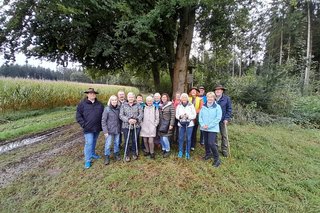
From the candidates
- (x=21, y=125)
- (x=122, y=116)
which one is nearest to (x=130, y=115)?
(x=122, y=116)

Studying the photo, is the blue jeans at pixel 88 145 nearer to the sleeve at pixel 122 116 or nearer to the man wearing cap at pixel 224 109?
the sleeve at pixel 122 116

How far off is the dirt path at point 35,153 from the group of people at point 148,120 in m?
1.41

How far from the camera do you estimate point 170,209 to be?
2947 millimetres

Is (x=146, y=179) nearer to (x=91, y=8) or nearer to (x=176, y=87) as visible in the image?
(x=176, y=87)

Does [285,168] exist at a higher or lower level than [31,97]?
lower

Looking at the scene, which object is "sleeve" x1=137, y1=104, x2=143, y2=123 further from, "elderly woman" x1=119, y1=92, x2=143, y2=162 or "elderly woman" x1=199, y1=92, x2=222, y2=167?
"elderly woman" x1=199, y1=92, x2=222, y2=167

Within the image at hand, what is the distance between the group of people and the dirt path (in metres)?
1.41

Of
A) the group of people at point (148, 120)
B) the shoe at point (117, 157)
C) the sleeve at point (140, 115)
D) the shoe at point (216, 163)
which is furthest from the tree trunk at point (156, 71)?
the shoe at point (216, 163)

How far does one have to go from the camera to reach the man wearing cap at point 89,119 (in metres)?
4.24

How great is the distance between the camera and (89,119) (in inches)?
167

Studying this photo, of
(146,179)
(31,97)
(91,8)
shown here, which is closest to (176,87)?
(91,8)

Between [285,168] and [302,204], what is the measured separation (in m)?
1.29

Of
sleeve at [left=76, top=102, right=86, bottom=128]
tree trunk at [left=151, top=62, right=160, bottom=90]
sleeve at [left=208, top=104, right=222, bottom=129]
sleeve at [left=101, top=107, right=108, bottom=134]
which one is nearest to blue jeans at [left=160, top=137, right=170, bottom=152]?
sleeve at [left=208, top=104, right=222, bottom=129]

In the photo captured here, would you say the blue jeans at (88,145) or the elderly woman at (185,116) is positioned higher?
the elderly woman at (185,116)
